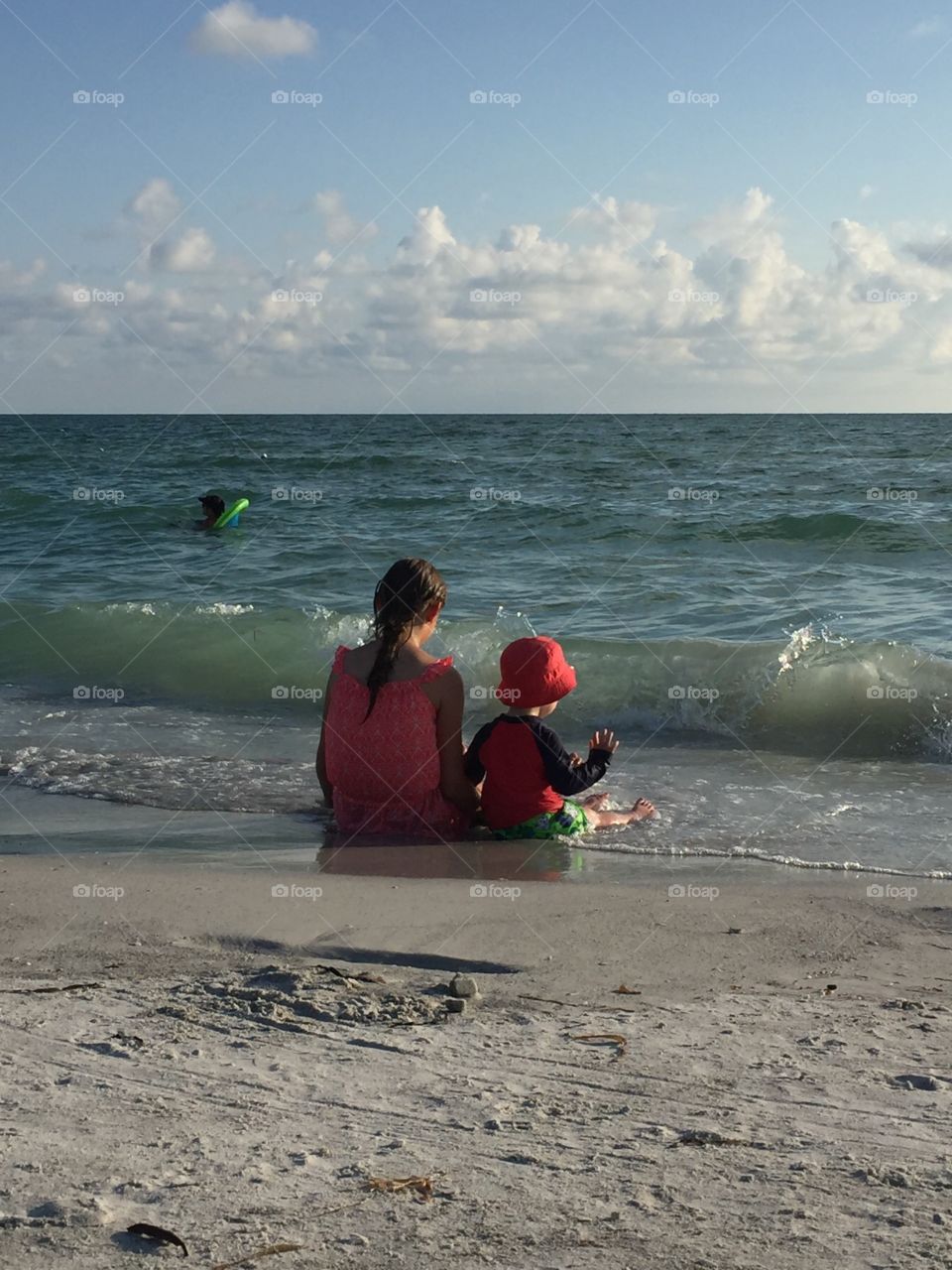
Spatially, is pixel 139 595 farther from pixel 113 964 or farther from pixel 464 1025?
pixel 464 1025

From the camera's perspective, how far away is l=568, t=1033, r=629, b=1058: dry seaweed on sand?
3096mm

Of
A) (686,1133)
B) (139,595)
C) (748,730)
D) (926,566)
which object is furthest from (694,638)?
(686,1133)

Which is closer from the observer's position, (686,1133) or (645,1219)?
(645,1219)

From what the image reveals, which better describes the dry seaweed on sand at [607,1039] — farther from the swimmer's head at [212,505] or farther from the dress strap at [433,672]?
the swimmer's head at [212,505]

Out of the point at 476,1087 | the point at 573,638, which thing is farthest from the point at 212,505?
the point at 476,1087

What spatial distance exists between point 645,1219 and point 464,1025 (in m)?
1.01

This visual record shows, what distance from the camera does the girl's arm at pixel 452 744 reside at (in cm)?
559

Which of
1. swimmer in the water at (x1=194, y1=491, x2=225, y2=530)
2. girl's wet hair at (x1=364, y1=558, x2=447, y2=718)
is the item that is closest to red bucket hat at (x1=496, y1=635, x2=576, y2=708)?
girl's wet hair at (x1=364, y1=558, x2=447, y2=718)

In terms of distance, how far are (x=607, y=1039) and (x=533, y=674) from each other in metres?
2.52

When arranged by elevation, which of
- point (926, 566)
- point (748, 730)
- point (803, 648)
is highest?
point (926, 566)

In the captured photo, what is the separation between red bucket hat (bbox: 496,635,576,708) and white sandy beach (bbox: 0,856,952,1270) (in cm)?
129

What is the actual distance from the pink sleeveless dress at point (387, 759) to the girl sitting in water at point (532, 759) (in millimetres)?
214

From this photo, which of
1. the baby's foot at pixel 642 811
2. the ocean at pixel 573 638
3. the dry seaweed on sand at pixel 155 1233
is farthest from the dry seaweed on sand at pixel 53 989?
the baby's foot at pixel 642 811

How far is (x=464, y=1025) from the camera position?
3.25 meters
